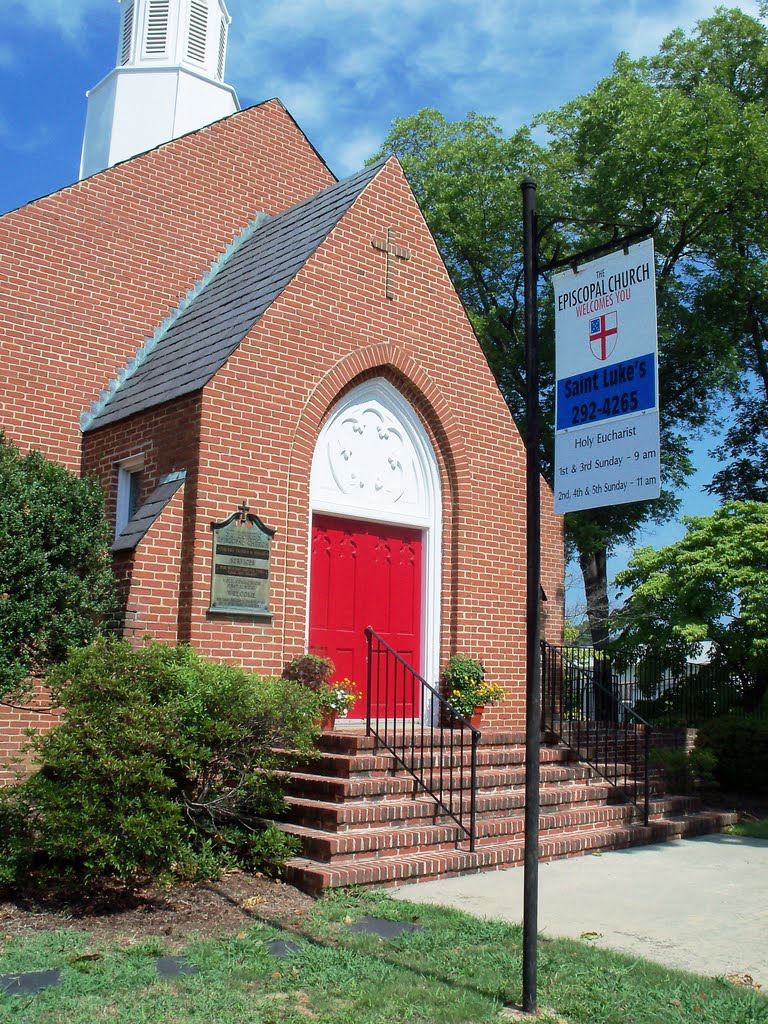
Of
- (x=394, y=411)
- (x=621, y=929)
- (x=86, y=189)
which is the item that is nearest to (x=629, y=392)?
(x=621, y=929)

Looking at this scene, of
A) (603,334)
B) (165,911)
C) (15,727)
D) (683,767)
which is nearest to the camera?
(603,334)

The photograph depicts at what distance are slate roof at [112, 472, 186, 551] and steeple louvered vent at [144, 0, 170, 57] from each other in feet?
33.1

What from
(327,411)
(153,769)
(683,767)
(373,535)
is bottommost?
(683,767)

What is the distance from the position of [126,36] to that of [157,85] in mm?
1447

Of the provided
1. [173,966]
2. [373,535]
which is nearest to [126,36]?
[373,535]

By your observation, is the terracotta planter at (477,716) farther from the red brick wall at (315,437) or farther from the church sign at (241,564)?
the church sign at (241,564)

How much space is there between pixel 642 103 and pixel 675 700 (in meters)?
12.8

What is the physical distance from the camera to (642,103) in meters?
21.0

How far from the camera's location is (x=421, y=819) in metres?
8.52

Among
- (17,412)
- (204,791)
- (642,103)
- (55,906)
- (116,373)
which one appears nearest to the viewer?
(55,906)

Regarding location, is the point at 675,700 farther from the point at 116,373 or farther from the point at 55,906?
the point at 55,906

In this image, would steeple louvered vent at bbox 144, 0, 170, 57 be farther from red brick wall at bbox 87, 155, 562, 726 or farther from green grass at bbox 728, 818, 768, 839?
green grass at bbox 728, 818, 768, 839

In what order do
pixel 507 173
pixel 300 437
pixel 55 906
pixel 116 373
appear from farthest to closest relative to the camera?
pixel 507 173, pixel 116 373, pixel 300 437, pixel 55 906

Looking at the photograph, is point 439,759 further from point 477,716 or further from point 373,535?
point 373,535
